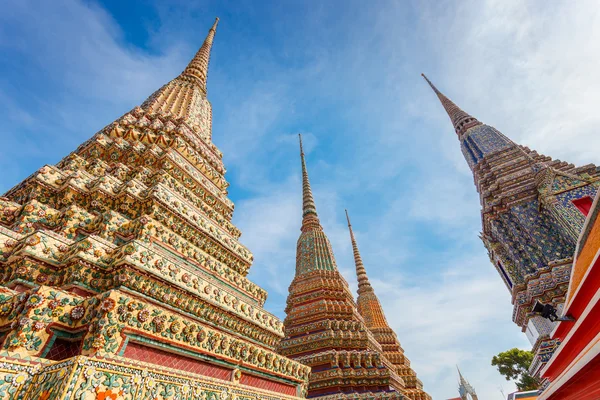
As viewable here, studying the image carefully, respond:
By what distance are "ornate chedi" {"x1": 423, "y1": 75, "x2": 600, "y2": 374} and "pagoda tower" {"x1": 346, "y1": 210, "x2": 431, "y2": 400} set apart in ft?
30.7

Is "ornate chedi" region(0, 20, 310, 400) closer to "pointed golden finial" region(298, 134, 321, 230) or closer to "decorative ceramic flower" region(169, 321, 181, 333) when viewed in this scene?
"decorative ceramic flower" region(169, 321, 181, 333)

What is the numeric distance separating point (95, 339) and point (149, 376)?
2.01ft

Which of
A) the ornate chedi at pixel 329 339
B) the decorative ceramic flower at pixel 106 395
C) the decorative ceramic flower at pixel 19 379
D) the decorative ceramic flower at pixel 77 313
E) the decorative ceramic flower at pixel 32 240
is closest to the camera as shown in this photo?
the decorative ceramic flower at pixel 19 379

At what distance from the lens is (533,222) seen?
1137 cm

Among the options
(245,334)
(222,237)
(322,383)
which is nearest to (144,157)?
(222,237)

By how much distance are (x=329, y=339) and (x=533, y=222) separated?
8.48m

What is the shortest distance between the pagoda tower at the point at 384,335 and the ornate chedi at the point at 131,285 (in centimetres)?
1571

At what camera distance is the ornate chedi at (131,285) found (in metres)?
2.81

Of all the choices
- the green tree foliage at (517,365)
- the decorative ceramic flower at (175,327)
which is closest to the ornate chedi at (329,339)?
the decorative ceramic flower at (175,327)

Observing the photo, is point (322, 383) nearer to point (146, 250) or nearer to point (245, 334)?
point (245, 334)

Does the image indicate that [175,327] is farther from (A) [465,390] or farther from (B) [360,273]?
(A) [465,390]

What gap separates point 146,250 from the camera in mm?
4125

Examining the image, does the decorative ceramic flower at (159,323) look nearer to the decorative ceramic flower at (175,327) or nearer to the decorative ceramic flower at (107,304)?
the decorative ceramic flower at (175,327)

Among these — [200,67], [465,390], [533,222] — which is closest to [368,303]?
[533,222]
